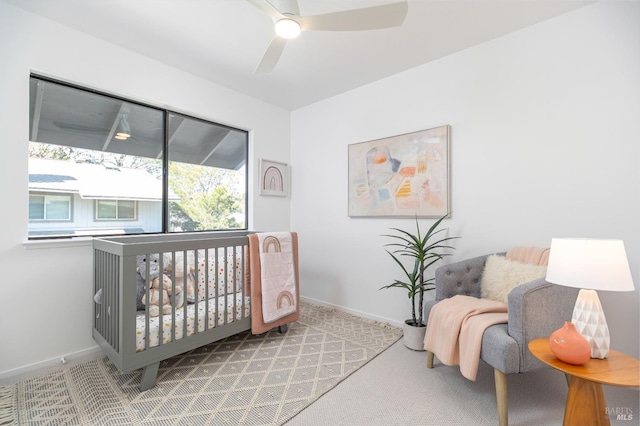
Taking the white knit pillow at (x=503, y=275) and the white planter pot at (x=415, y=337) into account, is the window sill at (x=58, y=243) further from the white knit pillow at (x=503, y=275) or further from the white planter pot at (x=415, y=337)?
the white knit pillow at (x=503, y=275)

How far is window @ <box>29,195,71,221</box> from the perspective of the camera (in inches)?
83.1

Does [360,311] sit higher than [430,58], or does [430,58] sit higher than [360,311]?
[430,58]

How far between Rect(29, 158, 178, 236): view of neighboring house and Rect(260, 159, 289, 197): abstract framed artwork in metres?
1.19

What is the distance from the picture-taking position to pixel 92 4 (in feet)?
6.29

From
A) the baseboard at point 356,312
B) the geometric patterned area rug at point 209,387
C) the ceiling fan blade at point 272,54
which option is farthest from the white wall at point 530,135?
the ceiling fan blade at point 272,54

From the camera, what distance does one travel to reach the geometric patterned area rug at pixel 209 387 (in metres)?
1.54

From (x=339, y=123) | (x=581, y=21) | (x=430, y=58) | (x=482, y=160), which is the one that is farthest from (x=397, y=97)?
(x=581, y=21)

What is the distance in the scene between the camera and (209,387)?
180cm

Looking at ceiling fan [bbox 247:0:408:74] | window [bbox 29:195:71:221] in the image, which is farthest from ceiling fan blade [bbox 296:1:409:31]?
window [bbox 29:195:71:221]

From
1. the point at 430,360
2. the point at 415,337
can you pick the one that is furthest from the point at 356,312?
the point at 430,360

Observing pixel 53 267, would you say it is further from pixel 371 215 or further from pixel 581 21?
pixel 581 21

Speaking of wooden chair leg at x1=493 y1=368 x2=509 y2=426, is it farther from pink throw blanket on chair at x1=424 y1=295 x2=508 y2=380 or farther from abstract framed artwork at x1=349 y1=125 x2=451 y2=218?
abstract framed artwork at x1=349 y1=125 x2=451 y2=218

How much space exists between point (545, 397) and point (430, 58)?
272 centimetres

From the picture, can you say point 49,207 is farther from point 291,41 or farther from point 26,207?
point 291,41
